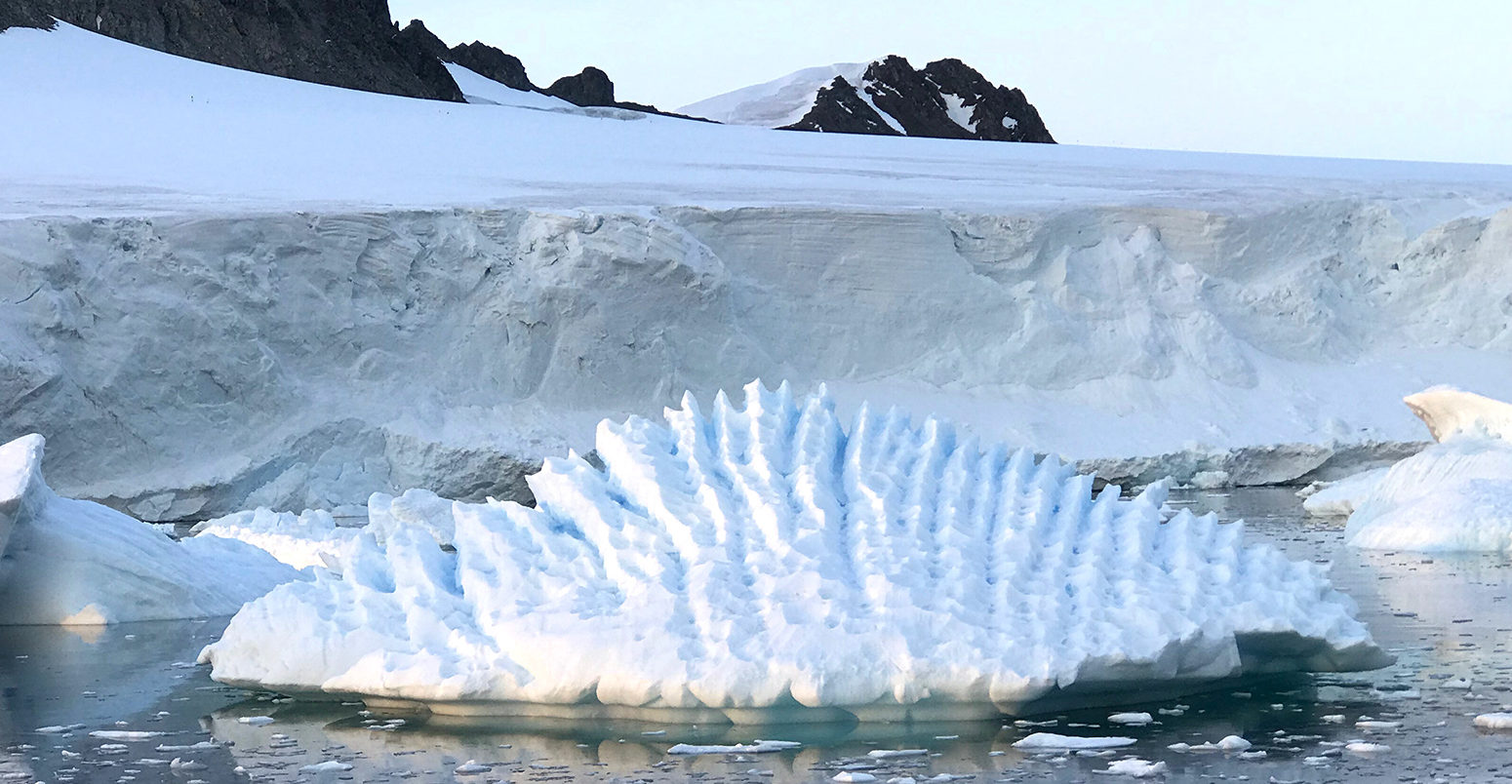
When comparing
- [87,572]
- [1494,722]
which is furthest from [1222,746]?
[87,572]

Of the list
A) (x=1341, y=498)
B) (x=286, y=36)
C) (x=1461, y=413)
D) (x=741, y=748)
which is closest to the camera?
(x=741, y=748)

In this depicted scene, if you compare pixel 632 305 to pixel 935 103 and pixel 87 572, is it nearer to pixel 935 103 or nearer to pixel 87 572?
pixel 87 572

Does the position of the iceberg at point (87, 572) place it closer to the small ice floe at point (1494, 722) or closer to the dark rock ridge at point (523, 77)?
the small ice floe at point (1494, 722)

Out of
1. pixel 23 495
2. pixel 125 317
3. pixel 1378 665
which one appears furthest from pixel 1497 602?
pixel 125 317

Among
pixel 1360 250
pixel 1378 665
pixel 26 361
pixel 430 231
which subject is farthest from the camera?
pixel 1360 250

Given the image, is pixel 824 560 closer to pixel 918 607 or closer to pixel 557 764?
pixel 918 607

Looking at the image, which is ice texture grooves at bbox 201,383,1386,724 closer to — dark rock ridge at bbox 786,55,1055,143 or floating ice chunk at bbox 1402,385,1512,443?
floating ice chunk at bbox 1402,385,1512,443

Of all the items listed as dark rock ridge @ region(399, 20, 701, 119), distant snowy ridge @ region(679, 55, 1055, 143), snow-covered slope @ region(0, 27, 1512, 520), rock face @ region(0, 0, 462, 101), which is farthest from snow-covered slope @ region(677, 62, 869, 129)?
snow-covered slope @ region(0, 27, 1512, 520)
